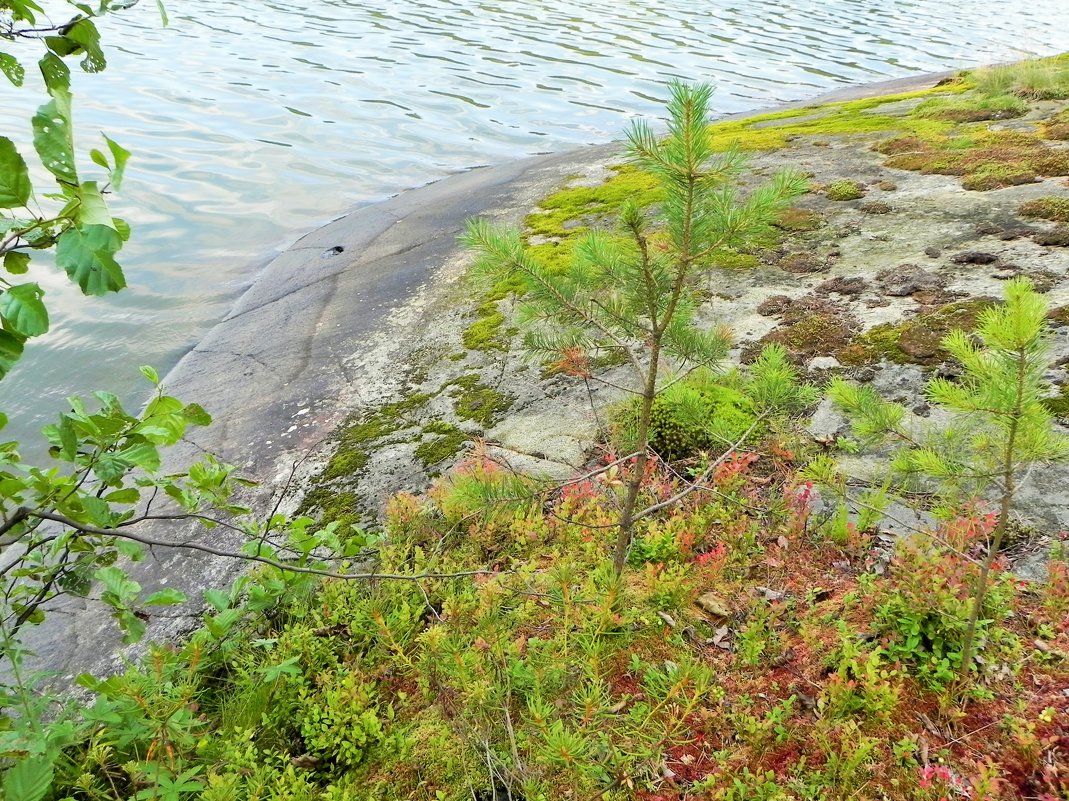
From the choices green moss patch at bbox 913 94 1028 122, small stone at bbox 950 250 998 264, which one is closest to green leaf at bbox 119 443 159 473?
small stone at bbox 950 250 998 264

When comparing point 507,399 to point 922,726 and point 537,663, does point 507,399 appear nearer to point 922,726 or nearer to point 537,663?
point 537,663

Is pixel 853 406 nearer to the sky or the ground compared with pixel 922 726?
nearer to the sky

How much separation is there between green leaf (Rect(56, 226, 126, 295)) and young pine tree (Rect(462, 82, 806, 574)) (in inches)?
70.1

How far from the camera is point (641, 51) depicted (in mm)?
25641

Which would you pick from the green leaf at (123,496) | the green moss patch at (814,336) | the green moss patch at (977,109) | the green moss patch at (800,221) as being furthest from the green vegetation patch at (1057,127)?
the green leaf at (123,496)

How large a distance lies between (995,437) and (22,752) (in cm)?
433

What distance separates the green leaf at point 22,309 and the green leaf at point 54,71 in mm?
407

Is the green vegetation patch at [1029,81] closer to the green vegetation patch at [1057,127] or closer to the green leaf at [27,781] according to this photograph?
the green vegetation patch at [1057,127]

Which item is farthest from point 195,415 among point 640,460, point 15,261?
point 640,460

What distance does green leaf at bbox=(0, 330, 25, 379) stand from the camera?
1.42 m

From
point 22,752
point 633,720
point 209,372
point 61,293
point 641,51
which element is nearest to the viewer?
point 22,752

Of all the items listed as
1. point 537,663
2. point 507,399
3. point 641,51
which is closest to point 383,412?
point 507,399

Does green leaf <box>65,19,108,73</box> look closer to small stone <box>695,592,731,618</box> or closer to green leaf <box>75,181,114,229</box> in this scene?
green leaf <box>75,181,114,229</box>

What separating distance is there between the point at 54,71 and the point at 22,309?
0.53m
